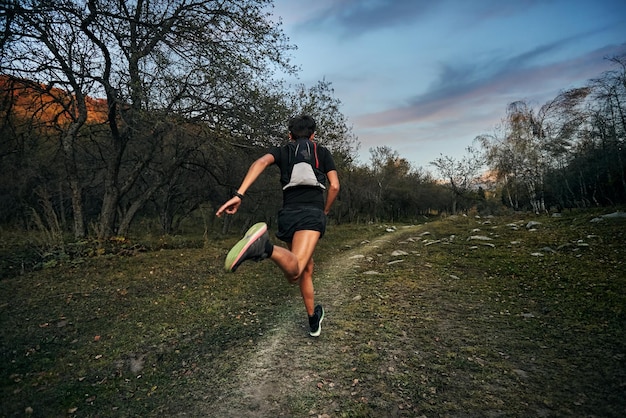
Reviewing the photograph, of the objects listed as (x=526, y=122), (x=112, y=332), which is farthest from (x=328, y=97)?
(x=526, y=122)

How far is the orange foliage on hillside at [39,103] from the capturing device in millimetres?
8516

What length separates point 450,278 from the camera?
20.0 feet

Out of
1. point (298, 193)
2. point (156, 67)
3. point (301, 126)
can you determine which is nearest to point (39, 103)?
point (156, 67)

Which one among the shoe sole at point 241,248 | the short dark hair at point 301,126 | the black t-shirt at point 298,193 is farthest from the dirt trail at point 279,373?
the short dark hair at point 301,126

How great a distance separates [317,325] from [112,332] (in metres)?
2.57

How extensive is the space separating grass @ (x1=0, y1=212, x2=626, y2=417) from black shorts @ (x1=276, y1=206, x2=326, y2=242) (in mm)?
1232

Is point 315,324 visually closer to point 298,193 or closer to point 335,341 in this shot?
point 335,341

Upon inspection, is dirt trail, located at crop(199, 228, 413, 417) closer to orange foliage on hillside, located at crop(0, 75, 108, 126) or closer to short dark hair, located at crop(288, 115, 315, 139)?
short dark hair, located at crop(288, 115, 315, 139)

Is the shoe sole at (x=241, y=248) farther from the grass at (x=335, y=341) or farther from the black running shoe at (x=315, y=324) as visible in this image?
the black running shoe at (x=315, y=324)

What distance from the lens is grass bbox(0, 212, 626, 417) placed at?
98.0 inches

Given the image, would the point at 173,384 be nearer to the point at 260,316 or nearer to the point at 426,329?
the point at 260,316

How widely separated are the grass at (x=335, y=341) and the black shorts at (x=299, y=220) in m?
1.23

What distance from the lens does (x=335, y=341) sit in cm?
347

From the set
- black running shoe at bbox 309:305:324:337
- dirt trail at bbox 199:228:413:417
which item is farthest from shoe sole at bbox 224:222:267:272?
black running shoe at bbox 309:305:324:337
